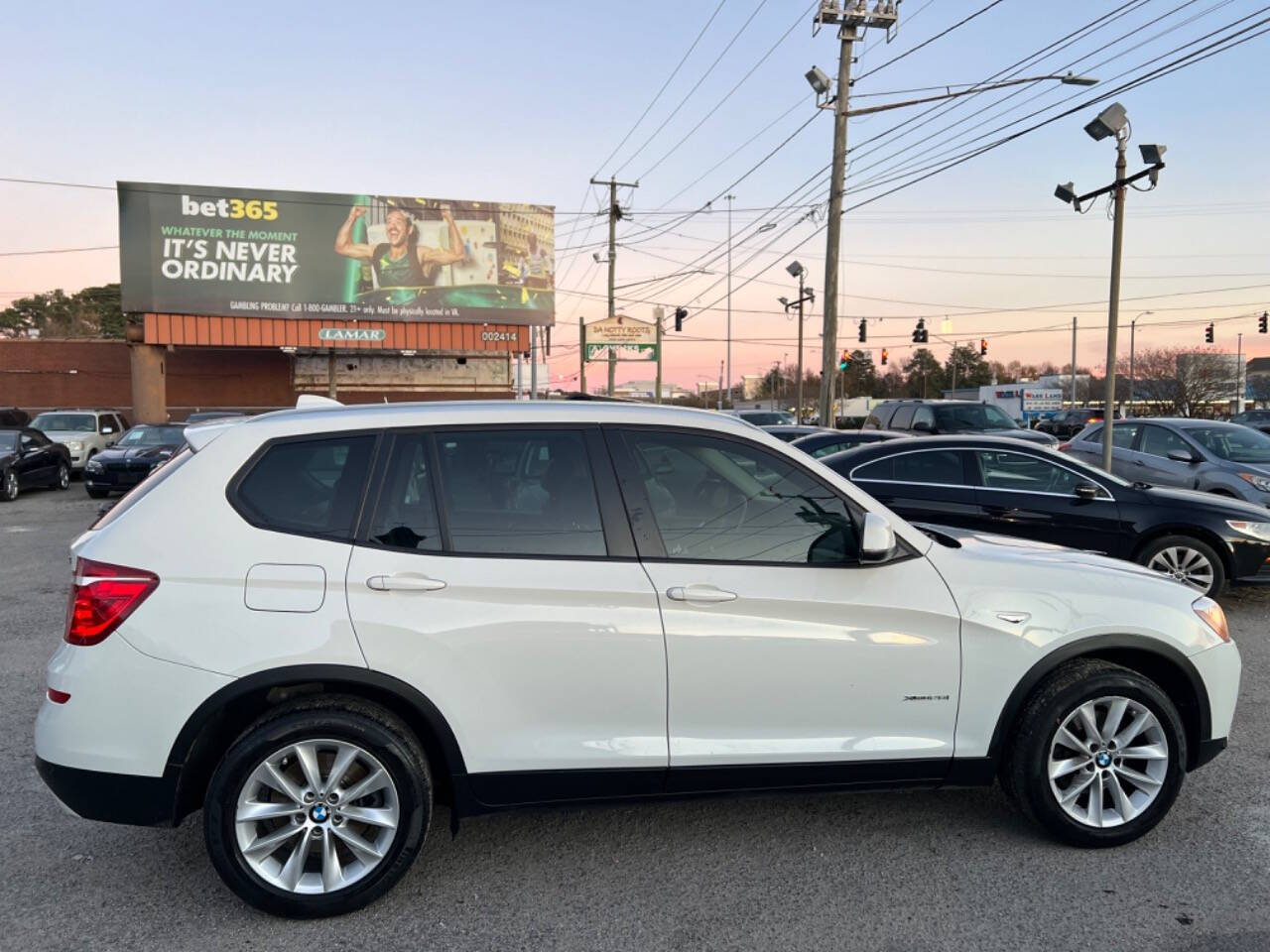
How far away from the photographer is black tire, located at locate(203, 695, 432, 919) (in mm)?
2939

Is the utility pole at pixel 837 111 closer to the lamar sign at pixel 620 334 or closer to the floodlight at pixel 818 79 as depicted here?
the floodlight at pixel 818 79

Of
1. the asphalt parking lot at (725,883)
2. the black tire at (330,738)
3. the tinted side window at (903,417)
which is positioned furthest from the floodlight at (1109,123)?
the black tire at (330,738)

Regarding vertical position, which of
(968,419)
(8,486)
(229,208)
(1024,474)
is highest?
(229,208)

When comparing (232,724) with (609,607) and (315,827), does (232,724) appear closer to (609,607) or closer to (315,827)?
(315,827)

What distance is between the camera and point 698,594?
10.3ft

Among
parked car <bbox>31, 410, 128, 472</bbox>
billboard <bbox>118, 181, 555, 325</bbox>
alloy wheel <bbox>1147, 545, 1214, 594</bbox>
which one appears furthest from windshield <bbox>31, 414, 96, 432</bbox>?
alloy wheel <bbox>1147, 545, 1214, 594</bbox>

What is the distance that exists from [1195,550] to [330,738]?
277 inches

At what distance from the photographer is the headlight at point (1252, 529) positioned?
7.10m

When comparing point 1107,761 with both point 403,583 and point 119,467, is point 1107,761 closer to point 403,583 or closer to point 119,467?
point 403,583

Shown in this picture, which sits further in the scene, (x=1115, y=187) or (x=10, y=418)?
(x=10, y=418)

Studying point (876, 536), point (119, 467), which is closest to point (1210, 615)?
point (876, 536)

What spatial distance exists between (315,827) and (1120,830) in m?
3.08

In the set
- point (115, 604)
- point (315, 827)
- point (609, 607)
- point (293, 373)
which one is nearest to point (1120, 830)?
point (609, 607)

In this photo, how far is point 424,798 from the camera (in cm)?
308
